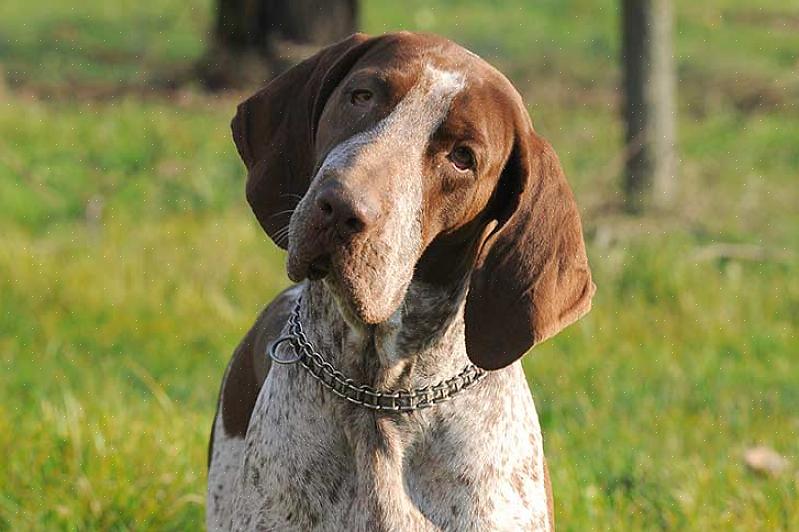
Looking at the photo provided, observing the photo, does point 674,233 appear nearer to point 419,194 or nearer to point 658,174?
point 658,174

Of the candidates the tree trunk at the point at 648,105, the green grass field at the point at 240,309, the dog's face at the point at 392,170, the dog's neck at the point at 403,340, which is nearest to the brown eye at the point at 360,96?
the dog's face at the point at 392,170

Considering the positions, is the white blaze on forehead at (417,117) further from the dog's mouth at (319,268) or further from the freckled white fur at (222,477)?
the freckled white fur at (222,477)

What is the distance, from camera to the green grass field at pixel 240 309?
4883mm

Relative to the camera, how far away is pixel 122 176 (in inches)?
369

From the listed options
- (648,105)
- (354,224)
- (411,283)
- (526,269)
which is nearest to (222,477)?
(411,283)

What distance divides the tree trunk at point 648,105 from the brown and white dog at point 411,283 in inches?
214

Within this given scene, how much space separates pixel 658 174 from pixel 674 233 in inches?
21.2

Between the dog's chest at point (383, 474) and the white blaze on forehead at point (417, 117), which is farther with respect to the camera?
the dog's chest at point (383, 474)

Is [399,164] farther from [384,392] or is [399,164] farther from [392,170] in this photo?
[384,392]

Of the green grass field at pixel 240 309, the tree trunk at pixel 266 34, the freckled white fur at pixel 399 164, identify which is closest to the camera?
the freckled white fur at pixel 399 164

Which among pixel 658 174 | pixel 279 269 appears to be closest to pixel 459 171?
pixel 279 269

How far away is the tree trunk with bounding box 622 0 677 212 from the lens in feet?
28.8

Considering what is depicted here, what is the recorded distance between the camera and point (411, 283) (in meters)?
3.47

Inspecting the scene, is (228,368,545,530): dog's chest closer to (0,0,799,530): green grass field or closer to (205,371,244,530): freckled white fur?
(205,371,244,530): freckled white fur
